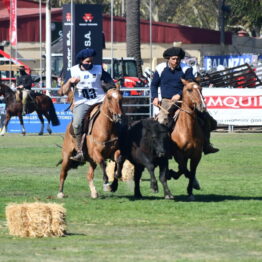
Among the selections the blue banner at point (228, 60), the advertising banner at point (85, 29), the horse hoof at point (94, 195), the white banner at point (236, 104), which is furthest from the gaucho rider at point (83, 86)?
the blue banner at point (228, 60)

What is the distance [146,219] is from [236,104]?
23.1 m

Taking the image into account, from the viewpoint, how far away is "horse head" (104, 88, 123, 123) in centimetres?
1600

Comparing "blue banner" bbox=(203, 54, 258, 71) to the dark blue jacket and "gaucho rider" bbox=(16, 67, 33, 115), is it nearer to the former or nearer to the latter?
"gaucho rider" bbox=(16, 67, 33, 115)

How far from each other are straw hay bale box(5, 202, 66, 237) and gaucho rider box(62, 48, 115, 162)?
4.66m

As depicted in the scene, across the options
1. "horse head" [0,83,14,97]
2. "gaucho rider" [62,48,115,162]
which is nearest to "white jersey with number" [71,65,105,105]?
"gaucho rider" [62,48,115,162]

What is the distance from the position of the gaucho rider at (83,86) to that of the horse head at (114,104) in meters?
0.42

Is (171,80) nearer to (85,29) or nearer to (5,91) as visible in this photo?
(5,91)

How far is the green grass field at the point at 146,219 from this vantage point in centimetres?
1075

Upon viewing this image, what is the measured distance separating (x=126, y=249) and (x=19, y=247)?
114 cm

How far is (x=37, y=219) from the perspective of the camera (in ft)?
38.2

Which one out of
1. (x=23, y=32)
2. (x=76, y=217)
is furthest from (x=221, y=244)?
(x=23, y=32)

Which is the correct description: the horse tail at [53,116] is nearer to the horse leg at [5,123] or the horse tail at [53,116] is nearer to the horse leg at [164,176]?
the horse leg at [5,123]

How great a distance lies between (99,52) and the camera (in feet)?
137

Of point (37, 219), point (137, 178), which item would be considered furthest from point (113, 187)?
point (37, 219)
